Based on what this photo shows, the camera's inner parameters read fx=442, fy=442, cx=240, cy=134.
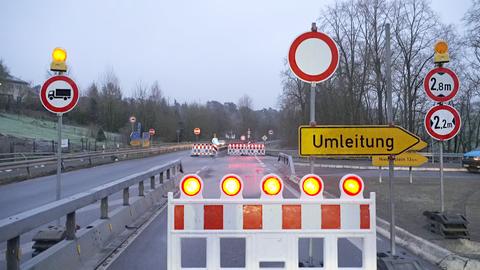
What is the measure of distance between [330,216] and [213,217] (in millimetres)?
1195

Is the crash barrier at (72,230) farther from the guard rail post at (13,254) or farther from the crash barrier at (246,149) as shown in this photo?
the crash barrier at (246,149)

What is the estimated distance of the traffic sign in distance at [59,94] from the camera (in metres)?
7.20

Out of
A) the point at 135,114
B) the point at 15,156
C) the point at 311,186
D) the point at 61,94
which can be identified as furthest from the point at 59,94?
the point at 135,114

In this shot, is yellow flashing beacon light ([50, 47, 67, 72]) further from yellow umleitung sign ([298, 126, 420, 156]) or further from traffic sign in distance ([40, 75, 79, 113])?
yellow umleitung sign ([298, 126, 420, 156])

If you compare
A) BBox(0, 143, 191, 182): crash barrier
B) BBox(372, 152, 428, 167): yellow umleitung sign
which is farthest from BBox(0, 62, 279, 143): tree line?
BBox(372, 152, 428, 167): yellow umleitung sign

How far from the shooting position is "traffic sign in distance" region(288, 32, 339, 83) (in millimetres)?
5195

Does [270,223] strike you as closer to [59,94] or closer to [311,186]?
[311,186]

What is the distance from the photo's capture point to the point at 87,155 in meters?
31.1

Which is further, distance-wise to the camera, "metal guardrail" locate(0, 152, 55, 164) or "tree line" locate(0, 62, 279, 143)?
"tree line" locate(0, 62, 279, 143)

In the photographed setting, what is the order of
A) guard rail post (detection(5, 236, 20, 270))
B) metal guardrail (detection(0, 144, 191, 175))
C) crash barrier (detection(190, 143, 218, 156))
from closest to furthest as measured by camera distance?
guard rail post (detection(5, 236, 20, 270)) → metal guardrail (detection(0, 144, 191, 175)) → crash barrier (detection(190, 143, 218, 156))

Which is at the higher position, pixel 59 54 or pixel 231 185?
pixel 59 54

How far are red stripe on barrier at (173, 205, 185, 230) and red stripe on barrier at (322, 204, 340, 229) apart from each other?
1.44 metres

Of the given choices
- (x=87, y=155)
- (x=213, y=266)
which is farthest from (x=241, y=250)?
(x=87, y=155)

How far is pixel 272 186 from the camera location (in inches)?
179
